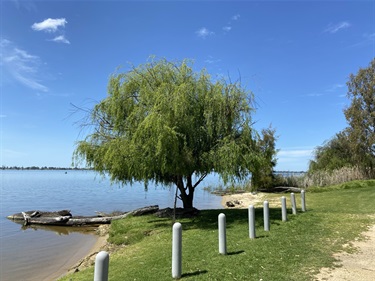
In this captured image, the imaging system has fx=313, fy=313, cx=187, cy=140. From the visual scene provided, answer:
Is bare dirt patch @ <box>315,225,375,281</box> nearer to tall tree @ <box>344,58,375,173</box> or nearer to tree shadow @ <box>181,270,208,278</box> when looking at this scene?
tree shadow @ <box>181,270,208,278</box>

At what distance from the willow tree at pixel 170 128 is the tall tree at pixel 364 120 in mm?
27836

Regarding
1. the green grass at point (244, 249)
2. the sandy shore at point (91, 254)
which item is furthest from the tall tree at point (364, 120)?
the sandy shore at point (91, 254)

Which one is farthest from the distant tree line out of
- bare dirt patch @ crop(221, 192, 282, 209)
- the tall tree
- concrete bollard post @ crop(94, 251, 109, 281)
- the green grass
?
concrete bollard post @ crop(94, 251, 109, 281)

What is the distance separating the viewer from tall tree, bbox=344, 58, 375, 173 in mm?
36219

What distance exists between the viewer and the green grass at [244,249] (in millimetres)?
6447

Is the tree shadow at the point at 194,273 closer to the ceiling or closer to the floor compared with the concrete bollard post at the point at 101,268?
closer to the floor

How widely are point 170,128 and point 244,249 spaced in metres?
5.40

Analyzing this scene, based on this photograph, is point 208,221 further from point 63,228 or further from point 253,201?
point 253,201

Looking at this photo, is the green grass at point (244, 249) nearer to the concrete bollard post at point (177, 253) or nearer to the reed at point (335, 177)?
the concrete bollard post at point (177, 253)

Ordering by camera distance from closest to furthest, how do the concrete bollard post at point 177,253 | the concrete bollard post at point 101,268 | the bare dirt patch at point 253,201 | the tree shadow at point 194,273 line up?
A: the concrete bollard post at point 101,268
the concrete bollard post at point 177,253
the tree shadow at point 194,273
the bare dirt patch at point 253,201

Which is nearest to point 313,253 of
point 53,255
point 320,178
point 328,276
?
point 328,276

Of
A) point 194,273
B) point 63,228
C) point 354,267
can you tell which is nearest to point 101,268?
point 194,273

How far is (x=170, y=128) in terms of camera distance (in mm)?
11797

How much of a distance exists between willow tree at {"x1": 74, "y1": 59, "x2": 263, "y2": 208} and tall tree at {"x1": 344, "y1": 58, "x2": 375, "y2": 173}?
27.8 metres
